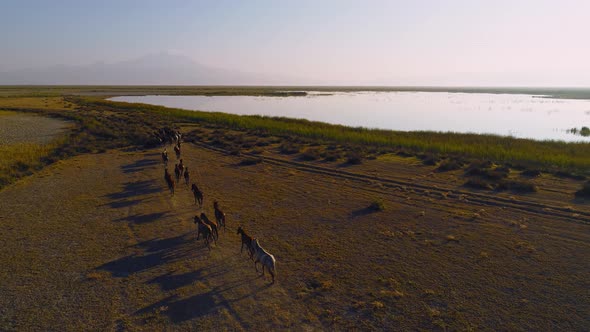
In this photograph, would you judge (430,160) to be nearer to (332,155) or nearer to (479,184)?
(479,184)

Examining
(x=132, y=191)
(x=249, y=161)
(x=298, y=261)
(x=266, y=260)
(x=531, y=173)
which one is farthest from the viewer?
(x=249, y=161)

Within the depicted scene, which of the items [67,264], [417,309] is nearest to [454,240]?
[417,309]

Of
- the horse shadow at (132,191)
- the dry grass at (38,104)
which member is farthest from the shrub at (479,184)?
the dry grass at (38,104)

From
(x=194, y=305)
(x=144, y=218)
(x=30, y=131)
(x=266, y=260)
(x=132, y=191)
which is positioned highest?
(x=30, y=131)

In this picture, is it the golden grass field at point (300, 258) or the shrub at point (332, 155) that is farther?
the shrub at point (332, 155)

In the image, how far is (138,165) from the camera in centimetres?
2156

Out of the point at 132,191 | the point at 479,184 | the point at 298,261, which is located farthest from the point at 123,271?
the point at 479,184

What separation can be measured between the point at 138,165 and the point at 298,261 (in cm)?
1584

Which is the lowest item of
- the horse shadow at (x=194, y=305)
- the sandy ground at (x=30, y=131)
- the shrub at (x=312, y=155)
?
the horse shadow at (x=194, y=305)

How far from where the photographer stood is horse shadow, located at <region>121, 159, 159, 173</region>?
20266mm

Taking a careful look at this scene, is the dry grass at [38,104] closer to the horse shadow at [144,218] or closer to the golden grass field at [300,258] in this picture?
the golden grass field at [300,258]

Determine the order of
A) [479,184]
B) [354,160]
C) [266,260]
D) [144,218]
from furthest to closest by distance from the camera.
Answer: [354,160] → [479,184] → [144,218] → [266,260]

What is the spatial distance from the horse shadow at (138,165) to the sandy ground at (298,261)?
353cm

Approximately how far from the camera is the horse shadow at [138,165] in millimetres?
20266
